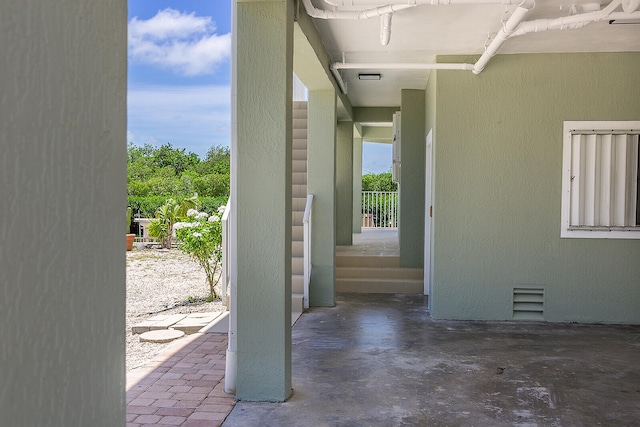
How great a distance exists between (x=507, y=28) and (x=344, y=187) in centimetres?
595

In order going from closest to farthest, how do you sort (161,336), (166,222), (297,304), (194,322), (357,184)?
(161,336), (194,322), (297,304), (357,184), (166,222)

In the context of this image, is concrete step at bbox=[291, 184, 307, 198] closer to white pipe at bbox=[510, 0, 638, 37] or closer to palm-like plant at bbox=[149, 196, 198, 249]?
white pipe at bbox=[510, 0, 638, 37]

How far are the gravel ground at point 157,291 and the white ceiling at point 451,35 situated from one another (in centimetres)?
318

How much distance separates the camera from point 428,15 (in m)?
5.04

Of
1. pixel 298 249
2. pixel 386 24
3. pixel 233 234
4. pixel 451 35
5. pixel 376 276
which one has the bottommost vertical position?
pixel 376 276

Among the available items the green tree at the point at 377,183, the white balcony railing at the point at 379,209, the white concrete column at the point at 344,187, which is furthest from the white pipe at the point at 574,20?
the green tree at the point at 377,183

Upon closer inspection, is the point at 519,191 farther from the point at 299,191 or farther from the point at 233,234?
the point at 233,234

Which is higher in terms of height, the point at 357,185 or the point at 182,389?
the point at 357,185

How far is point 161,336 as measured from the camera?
5660mm

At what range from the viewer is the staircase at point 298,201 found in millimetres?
7132

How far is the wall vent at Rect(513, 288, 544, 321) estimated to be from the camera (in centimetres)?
647

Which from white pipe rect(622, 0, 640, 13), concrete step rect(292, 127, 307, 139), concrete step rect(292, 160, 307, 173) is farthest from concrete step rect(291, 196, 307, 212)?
white pipe rect(622, 0, 640, 13)

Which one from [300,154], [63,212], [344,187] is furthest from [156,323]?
[63,212]

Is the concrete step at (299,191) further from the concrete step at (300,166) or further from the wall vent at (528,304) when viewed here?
the wall vent at (528,304)
